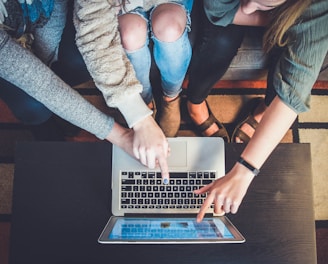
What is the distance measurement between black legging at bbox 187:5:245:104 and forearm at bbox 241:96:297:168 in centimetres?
27

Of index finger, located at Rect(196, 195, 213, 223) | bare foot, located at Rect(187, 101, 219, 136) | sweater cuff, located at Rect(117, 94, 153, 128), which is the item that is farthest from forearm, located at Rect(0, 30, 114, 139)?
bare foot, located at Rect(187, 101, 219, 136)

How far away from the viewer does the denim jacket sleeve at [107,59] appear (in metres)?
0.79

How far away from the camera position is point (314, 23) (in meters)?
0.79

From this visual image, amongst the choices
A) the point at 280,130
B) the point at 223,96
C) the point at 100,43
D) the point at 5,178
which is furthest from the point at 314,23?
the point at 5,178

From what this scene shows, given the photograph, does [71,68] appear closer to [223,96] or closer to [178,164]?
[178,164]

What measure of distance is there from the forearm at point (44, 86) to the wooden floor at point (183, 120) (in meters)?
0.49

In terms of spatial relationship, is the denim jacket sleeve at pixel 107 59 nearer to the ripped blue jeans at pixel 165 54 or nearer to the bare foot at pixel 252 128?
the ripped blue jeans at pixel 165 54

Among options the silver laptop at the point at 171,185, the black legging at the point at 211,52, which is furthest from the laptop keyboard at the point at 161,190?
the black legging at the point at 211,52

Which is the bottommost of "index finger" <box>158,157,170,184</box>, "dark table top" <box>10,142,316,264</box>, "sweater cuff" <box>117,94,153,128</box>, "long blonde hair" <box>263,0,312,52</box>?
"dark table top" <box>10,142,316,264</box>

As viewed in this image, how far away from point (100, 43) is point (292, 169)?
0.52m

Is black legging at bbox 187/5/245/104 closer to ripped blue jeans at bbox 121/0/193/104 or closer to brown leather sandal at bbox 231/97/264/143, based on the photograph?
ripped blue jeans at bbox 121/0/193/104

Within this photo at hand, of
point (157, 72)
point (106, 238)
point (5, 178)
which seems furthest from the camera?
point (5, 178)

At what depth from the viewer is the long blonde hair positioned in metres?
0.79

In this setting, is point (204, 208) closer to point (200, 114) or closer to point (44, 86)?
point (44, 86)
